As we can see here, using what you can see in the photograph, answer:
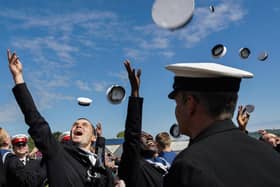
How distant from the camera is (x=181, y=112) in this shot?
229 centimetres

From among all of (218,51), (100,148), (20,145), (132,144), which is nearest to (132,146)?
(132,144)

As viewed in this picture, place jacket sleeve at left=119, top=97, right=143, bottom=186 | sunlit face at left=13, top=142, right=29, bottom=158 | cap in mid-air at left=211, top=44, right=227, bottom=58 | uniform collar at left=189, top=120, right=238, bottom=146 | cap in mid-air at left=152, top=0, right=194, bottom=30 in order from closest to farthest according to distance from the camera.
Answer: uniform collar at left=189, top=120, right=238, bottom=146 < jacket sleeve at left=119, top=97, right=143, bottom=186 < cap in mid-air at left=152, top=0, right=194, bottom=30 < sunlit face at left=13, top=142, right=29, bottom=158 < cap in mid-air at left=211, top=44, right=227, bottom=58

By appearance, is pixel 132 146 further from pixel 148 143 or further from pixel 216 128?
pixel 216 128

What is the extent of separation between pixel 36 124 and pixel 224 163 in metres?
2.24

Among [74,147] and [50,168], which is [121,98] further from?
[50,168]

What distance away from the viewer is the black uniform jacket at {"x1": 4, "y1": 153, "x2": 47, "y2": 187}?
4.86 m

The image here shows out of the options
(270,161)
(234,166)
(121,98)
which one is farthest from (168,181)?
(121,98)

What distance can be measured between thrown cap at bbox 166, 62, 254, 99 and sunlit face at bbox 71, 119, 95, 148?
2387 mm

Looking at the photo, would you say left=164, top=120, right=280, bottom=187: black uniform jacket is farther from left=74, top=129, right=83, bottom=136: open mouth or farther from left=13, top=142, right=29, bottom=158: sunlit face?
left=13, top=142, right=29, bottom=158: sunlit face

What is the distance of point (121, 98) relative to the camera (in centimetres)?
564

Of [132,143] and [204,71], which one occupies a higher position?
[204,71]

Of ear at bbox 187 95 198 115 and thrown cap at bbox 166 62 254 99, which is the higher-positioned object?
thrown cap at bbox 166 62 254 99

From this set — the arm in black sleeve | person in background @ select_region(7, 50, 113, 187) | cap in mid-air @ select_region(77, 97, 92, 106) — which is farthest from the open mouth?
cap in mid-air @ select_region(77, 97, 92, 106)

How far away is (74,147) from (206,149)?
100 inches
